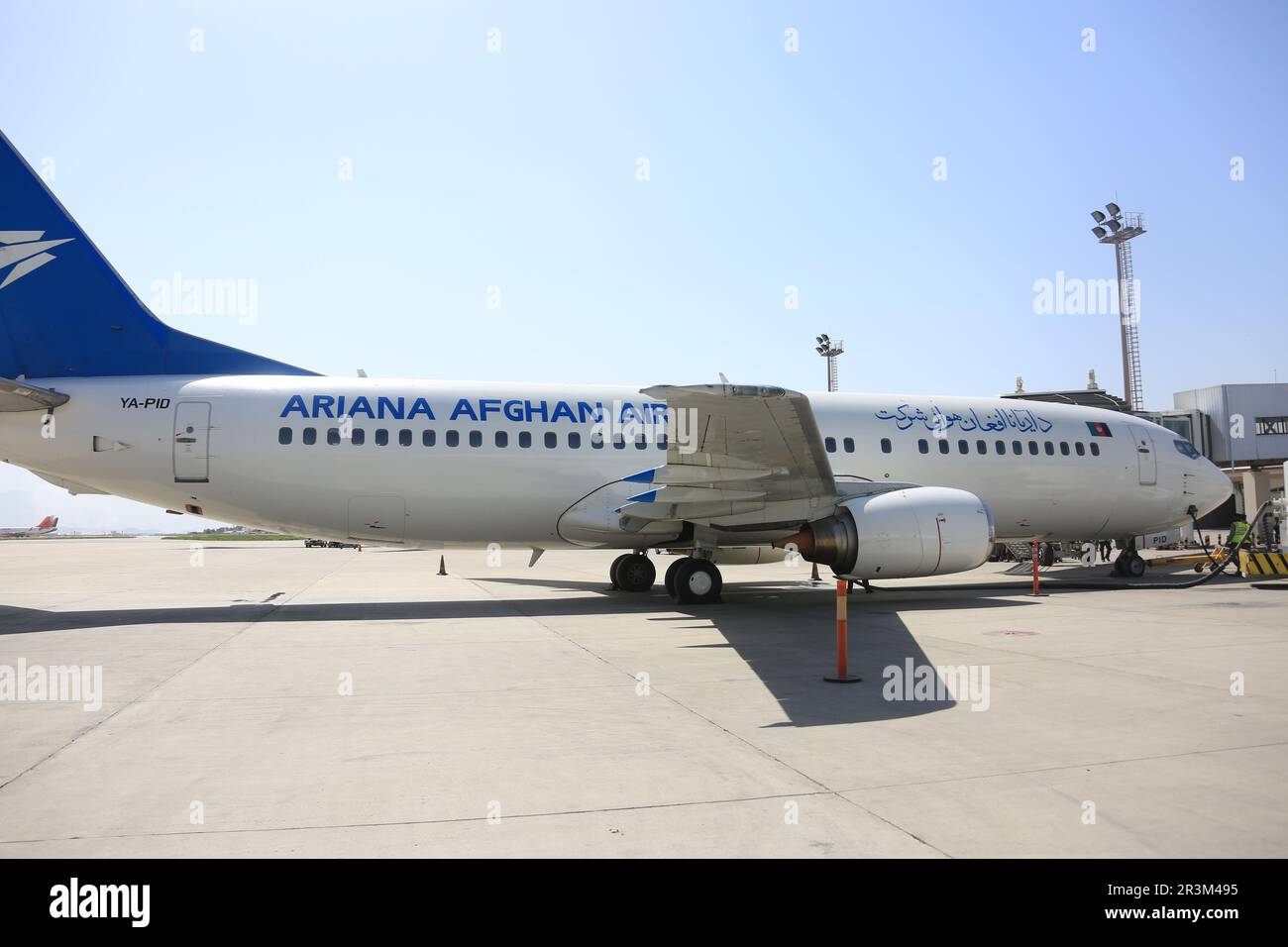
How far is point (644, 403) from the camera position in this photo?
1552 cm

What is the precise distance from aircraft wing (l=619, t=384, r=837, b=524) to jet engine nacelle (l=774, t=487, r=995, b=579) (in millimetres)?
715

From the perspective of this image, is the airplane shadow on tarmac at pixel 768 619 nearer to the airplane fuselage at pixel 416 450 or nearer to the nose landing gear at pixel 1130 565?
the airplane fuselage at pixel 416 450

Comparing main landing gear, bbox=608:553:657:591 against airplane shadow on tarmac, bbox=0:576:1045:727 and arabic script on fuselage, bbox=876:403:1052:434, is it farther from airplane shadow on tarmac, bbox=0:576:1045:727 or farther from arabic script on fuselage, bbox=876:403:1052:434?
arabic script on fuselage, bbox=876:403:1052:434

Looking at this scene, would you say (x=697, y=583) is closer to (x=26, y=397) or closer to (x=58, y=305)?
(x=26, y=397)

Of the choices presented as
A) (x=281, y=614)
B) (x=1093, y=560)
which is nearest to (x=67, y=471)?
(x=281, y=614)

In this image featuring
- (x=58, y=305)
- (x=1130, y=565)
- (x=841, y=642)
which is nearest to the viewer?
(x=841, y=642)

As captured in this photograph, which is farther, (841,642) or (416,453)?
(416,453)

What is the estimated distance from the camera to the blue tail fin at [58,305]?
43.5 ft

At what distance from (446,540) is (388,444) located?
1919 millimetres

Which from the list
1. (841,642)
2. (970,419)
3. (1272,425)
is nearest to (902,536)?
(841,642)

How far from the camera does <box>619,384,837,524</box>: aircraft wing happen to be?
35.0 ft

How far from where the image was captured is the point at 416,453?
45.9ft

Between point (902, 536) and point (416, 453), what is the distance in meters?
7.65

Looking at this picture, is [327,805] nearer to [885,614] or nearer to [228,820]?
[228,820]
